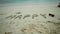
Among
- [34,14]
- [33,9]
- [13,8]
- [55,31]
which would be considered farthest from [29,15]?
[55,31]

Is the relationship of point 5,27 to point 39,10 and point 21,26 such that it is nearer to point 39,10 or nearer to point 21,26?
point 21,26

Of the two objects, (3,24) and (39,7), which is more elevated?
(39,7)

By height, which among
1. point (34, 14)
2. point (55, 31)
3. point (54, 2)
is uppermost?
point (54, 2)

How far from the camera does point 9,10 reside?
209cm

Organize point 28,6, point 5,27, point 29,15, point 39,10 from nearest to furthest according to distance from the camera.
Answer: point 5,27 → point 29,15 → point 39,10 → point 28,6

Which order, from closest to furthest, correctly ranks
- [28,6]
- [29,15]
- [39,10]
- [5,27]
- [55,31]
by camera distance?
[55,31] < [5,27] < [29,15] < [39,10] < [28,6]

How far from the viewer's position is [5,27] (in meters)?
1.63

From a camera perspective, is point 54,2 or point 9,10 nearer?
point 9,10

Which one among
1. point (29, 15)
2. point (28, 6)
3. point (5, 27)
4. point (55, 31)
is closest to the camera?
point (55, 31)

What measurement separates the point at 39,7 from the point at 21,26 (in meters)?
0.70

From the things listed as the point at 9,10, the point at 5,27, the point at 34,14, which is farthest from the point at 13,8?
the point at 5,27

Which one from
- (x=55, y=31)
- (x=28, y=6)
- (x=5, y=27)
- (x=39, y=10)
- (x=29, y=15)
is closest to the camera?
(x=55, y=31)

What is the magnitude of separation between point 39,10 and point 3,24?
73 centimetres

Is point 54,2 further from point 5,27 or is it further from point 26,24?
point 5,27
